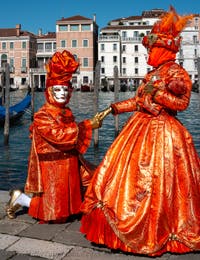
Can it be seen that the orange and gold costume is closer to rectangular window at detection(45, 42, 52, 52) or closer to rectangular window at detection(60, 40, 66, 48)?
rectangular window at detection(60, 40, 66, 48)

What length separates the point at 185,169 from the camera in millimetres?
2789

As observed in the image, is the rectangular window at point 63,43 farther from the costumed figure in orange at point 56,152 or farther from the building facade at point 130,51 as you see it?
the costumed figure in orange at point 56,152

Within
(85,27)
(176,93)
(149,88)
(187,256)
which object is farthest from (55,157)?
(85,27)

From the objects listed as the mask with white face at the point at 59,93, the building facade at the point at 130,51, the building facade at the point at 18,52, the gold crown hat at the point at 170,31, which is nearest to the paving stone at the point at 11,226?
the mask with white face at the point at 59,93

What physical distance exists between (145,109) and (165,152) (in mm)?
359

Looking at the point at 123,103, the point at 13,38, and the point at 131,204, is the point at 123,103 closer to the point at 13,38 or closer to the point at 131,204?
the point at 131,204

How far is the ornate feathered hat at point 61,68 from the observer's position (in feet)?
10.8

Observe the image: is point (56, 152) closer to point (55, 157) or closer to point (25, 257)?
point (55, 157)

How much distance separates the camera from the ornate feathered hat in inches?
130

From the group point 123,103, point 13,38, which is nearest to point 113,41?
point 13,38

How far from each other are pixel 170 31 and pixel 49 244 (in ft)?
6.02

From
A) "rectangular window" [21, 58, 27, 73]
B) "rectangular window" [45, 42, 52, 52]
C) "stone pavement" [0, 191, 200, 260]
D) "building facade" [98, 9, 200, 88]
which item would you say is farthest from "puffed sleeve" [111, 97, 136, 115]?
"rectangular window" [45, 42, 52, 52]

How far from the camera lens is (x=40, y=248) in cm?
294

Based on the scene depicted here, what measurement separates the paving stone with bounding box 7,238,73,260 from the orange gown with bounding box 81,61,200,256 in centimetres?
22
